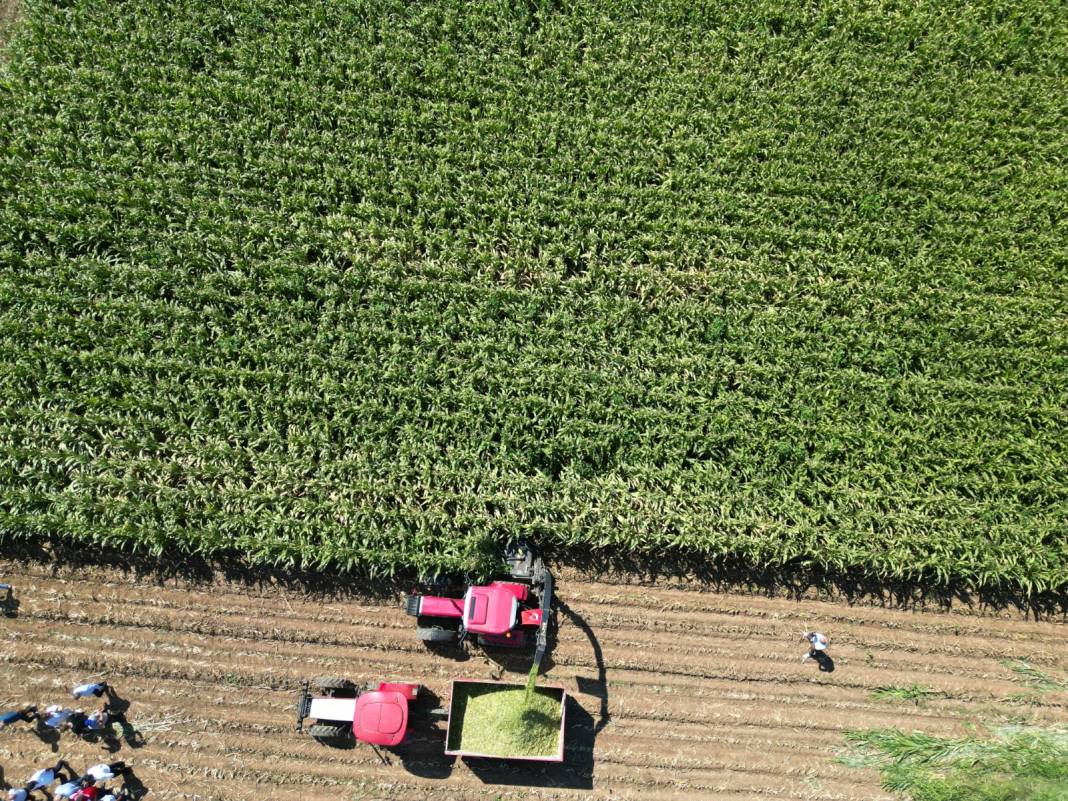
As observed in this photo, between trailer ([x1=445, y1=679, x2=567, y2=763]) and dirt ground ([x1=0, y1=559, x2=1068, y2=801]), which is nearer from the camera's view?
trailer ([x1=445, y1=679, x2=567, y2=763])

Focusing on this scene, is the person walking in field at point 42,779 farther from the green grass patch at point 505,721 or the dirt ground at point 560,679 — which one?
the green grass patch at point 505,721

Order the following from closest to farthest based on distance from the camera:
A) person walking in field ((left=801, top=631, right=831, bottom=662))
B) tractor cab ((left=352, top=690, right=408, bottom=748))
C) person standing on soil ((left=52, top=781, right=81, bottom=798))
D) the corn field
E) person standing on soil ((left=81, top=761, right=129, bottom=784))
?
tractor cab ((left=352, top=690, right=408, bottom=748)) → person standing on soil ((left=52, top=781, right=81, bottom=798)) → person standing on soil ((left=81, top=761, right=129, bottom=784)) → person walking in field ((left=801, top=631, right=831, bottom=662)) → the corn field

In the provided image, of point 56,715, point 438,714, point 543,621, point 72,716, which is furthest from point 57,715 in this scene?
point 543,621

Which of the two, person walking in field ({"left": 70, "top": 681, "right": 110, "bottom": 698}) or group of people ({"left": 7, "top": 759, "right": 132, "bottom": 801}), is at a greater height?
person walking in field ({"left": 70, "top": 681, "right": 110, "bottom": 698})

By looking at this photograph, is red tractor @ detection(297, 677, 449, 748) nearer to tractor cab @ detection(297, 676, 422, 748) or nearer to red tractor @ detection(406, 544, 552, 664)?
tractor cab @ detection(297, 676, 422, 748)

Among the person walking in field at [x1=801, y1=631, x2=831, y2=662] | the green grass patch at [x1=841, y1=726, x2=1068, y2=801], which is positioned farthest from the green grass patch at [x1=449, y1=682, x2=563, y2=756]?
the green grass patch at [x1=841, y1=726, x2=1068, y2=801]

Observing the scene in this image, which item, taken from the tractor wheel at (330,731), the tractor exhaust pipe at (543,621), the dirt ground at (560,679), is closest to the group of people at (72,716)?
the dirt ground at (560,679)
